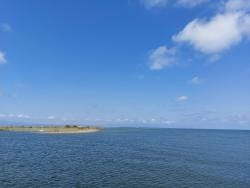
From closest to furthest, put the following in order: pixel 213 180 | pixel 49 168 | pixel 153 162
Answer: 1. pixel 213 180
2. pixel 49 168
3. pixel 153 162

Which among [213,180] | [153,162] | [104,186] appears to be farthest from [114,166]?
[213,180]

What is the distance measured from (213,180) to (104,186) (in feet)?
67.7

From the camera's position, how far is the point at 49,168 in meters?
53.4

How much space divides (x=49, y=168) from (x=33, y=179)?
8.68m

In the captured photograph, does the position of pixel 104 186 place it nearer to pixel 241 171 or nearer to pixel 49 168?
pixel 49 168

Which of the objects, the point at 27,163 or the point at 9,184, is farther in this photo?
the point at 27,163

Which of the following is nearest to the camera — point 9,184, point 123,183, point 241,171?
point 9,184

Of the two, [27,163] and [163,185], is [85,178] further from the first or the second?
[27,163]

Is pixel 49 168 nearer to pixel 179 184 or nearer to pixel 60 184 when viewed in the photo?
pixel 60 184

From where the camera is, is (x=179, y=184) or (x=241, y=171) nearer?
(x=179, y=184)

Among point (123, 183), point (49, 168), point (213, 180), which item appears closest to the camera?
point (123, 183)

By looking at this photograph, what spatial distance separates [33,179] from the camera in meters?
44.7

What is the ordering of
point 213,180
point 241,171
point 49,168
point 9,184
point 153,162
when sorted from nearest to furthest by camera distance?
point 9,184
point 213,180
point 49,168
point 241,171
point 153,162

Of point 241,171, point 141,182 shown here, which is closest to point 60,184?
point 141,182
